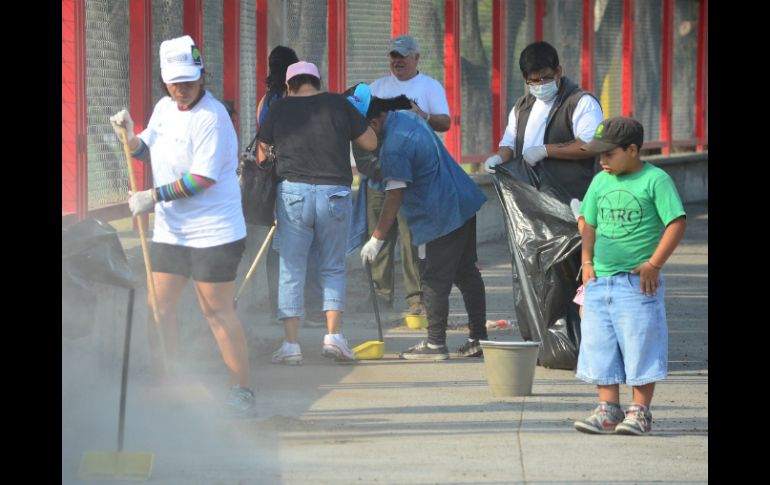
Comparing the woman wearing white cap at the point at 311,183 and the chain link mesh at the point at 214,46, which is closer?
the woman wearing white cap at the point at 311,183

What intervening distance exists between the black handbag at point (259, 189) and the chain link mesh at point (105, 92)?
696 mm

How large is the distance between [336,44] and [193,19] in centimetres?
302

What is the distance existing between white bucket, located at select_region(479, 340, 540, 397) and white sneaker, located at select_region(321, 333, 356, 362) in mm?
1171

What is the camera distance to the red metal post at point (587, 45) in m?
18.8

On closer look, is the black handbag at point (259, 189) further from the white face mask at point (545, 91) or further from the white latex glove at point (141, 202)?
the white latex glove at point (141, 202)

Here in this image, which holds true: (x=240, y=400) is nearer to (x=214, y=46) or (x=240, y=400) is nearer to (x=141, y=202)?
(x=141, y=202)

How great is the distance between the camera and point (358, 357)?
8.64m

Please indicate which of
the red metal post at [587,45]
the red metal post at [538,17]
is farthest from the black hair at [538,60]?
the red metal post at [587,45]

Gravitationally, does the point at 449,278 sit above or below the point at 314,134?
below

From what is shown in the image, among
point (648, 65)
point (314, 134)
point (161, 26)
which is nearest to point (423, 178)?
point (314, 134)

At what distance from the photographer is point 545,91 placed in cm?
839
